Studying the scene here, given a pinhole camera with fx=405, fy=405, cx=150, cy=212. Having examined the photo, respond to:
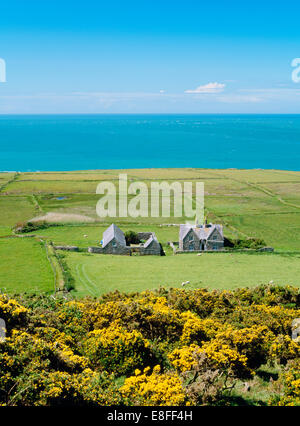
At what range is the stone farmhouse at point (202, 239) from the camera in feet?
181

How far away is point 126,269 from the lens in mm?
46031

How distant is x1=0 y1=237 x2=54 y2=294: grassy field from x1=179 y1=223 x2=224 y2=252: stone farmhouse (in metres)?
18.6

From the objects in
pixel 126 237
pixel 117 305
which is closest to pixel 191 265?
pixel 126 237

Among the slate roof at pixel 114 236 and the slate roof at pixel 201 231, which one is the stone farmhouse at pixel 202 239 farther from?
the slate roof at pixel 114 236

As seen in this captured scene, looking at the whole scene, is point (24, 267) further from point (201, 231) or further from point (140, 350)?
point (140, 350)

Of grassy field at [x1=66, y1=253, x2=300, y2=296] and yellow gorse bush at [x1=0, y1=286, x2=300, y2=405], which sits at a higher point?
yellow gorse bush at [x1=0, y1=286, x2=300, y2=405]

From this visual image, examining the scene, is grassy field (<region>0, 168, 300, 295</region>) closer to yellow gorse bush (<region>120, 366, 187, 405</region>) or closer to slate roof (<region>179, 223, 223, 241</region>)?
slate roof (<region>179, 223, 223, 241</region>)

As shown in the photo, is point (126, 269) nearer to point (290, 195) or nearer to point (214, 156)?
point (290, 195)

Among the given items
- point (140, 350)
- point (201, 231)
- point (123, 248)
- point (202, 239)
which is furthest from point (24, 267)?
point (140, 350)

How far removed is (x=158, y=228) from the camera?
66.9 m

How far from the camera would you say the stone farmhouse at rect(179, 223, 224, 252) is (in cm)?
5512

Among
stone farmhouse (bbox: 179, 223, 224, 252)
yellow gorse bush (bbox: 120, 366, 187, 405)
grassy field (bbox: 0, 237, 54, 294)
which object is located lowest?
grassy field (bbox: 0, 237, 54, 294)

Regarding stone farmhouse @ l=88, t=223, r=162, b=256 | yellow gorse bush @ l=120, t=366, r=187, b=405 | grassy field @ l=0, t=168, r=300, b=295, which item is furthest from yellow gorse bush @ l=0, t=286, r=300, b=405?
stone farmhouse @ l=88, t=223, r=162, b=256
